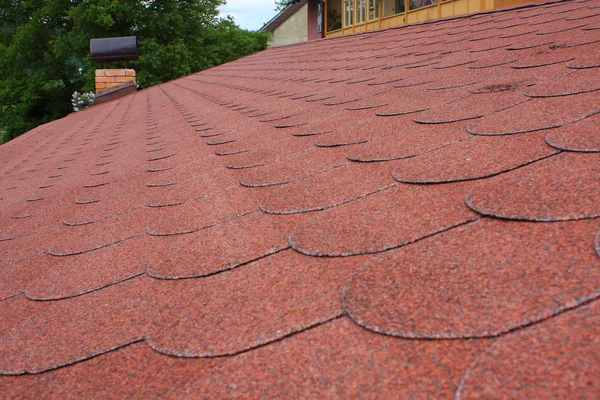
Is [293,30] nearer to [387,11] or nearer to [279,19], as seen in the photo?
[279,19]

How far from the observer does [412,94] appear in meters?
2.20

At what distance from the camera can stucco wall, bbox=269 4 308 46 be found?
104 feet

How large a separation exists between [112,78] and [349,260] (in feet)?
35.3

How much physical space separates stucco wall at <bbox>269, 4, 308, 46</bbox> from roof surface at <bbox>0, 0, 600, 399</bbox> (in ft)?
102

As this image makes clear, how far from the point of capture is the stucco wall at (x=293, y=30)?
31.6 meters

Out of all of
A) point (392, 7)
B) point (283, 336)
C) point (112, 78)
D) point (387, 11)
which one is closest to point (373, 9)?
point (387, 11)

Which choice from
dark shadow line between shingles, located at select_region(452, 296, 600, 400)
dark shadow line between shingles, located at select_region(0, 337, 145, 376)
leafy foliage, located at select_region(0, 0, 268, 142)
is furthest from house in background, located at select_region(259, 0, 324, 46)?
dark shadow line between shingles, located at select_region(452, 296, 600, 400)

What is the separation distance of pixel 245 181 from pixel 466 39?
2.33 meters

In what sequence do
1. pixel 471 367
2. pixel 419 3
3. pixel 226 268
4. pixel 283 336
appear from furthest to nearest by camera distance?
pixel 419 3 → pixel 226 268 → pixel 283 336 → pixel 471 367

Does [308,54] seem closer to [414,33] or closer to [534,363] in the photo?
[414,33]

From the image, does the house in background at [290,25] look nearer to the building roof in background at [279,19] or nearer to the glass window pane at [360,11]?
the building roof in background at [279,19]

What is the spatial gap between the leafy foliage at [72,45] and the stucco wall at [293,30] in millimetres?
4512

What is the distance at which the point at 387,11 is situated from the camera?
13016mm

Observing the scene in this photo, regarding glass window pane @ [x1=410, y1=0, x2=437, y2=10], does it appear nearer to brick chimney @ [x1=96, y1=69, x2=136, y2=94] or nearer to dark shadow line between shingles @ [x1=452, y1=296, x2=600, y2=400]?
brick chimney @ [x1=96, y1=69, x2=136, y2=94]
